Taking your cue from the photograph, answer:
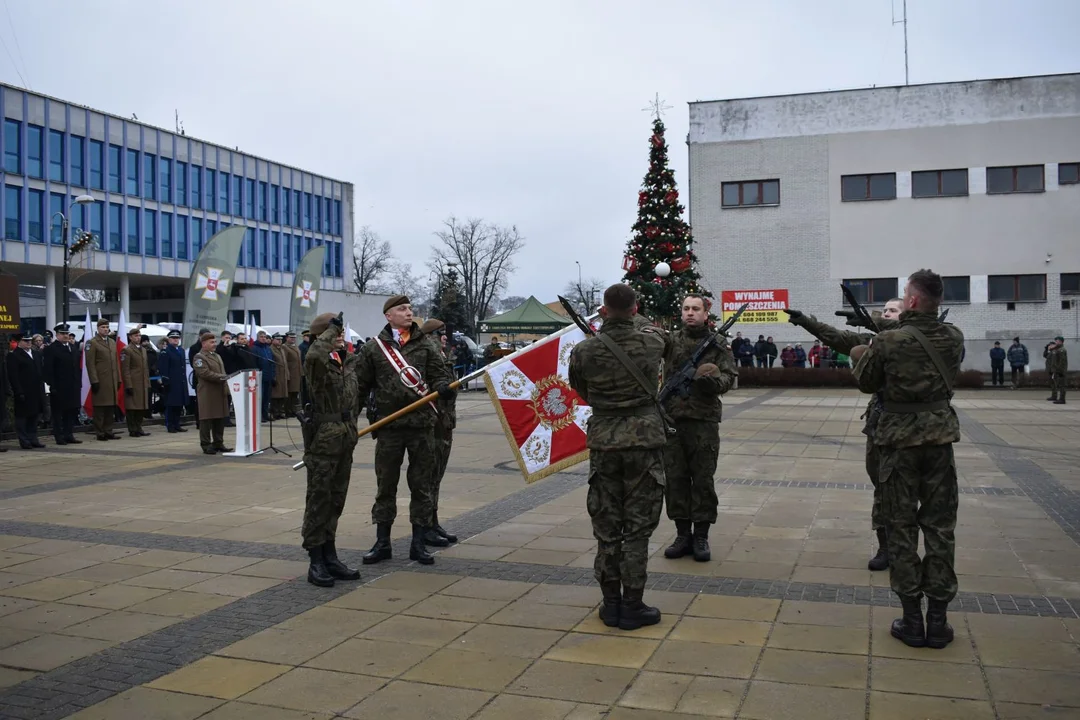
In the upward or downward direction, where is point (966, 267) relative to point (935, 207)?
downward

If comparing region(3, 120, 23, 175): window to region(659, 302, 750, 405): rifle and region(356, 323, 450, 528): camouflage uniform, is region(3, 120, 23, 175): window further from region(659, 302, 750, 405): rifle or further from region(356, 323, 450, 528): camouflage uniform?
region(659, 302, 750, 405): rifle

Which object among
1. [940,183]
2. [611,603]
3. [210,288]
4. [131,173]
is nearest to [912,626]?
[611,603]

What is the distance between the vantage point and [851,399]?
27438 millimetres

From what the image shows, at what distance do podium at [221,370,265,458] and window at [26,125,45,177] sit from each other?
38.8 meters

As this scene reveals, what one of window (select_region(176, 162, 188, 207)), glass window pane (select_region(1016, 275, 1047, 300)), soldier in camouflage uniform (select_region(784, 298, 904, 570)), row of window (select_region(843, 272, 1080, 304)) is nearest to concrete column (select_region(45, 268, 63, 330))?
window (select_region(176, 162, 188, 207))

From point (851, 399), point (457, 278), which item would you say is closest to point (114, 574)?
point (851, 399)

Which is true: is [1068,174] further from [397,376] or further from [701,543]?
[397,376]

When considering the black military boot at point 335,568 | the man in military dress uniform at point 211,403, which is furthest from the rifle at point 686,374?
the man in military dress uniform at point 211,403

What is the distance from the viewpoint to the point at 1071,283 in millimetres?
37594

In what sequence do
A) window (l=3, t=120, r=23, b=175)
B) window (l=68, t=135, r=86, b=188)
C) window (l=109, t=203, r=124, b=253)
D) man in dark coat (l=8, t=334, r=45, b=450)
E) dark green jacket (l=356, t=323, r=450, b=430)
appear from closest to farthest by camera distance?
dark green jacket (l=356, t=323, r=450, b=430)
man in dark coat (l=8, t=334, r=45, b=450)
window (l=3, t=120, r=23, b=175)
window (l=68, t=135, r=86, b=188)
window (l=109, t=203, r=124, b=253)

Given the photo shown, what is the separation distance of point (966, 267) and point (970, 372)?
24.3ft

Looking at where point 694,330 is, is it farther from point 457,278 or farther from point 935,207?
point 457,278

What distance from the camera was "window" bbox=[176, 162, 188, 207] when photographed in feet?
183

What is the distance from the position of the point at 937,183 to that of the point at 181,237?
138 feet
